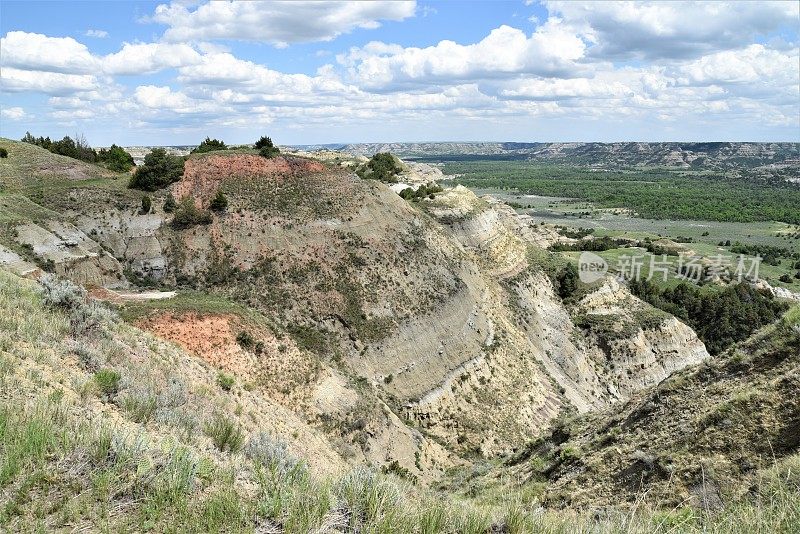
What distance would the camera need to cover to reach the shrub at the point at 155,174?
37.6m

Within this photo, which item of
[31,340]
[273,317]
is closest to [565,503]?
[31,340]

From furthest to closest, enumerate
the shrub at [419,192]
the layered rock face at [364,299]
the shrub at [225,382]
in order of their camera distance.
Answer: the shrub at [419,192], the layered rock face at [364,299], the shrub at [225,382]

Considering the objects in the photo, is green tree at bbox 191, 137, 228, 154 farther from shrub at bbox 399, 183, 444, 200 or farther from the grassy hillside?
the grassy hillside

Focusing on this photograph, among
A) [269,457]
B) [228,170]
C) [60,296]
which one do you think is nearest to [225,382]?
[60,296]

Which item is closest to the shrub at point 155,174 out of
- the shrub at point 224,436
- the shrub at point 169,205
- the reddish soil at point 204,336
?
the shrub at point 169,205

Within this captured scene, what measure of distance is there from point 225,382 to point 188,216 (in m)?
20.6

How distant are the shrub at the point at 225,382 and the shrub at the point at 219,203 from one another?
20.7m

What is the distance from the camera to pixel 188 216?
36.1 meters

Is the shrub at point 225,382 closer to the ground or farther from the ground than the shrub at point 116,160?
closer to the ground

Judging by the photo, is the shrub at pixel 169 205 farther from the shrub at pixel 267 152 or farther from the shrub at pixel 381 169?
the shrub at pixel 381 169

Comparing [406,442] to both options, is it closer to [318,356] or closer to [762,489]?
[318,356]

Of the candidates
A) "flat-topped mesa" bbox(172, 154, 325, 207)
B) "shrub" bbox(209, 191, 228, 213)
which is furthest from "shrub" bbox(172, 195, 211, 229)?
"flat-topped mesa" bbox(172, 154, 325, 207)

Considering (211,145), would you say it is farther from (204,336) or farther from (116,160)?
(204,336)

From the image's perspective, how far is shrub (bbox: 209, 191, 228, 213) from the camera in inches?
1463
